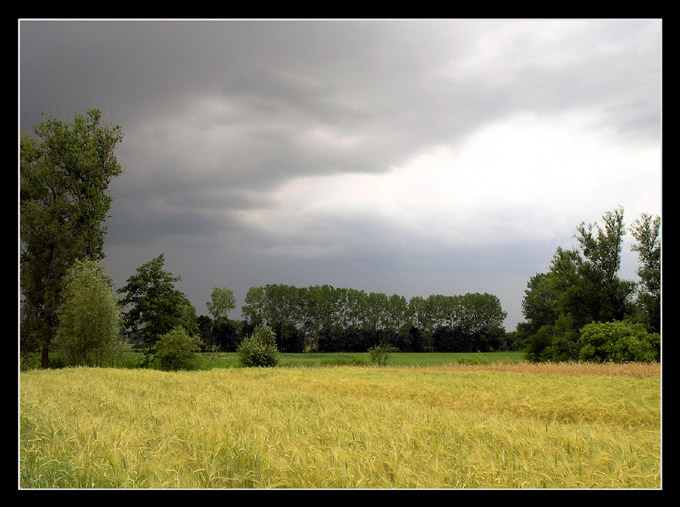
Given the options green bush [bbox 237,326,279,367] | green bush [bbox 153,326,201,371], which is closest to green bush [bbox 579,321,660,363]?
green bush [bbox 237,326,279,367]

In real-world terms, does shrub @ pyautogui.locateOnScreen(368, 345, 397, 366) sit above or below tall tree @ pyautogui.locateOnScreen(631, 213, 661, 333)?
below

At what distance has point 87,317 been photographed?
19.0 metres

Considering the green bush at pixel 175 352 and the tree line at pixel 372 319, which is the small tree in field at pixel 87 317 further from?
the tree line at pixel 372 319

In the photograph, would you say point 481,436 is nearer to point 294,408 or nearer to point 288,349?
point 294,408

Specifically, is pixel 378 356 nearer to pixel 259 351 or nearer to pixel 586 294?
pixel 259 351

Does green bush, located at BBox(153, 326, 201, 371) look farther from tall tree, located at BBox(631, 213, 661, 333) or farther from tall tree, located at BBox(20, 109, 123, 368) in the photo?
tall tree, located at BBox(631, 213, 661, 333)

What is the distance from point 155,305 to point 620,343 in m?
29.3

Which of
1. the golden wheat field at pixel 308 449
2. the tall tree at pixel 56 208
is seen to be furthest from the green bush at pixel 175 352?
the golden wheat field at pixel 308 449

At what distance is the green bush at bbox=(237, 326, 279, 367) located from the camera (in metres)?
24.2

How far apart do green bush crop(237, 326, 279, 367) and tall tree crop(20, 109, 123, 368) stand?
30.0 ft

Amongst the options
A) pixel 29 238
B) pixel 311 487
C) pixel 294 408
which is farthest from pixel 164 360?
pixel 311 487

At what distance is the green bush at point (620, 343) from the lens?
23891 mm

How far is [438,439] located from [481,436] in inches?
26.7

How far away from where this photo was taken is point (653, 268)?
2391 cm
